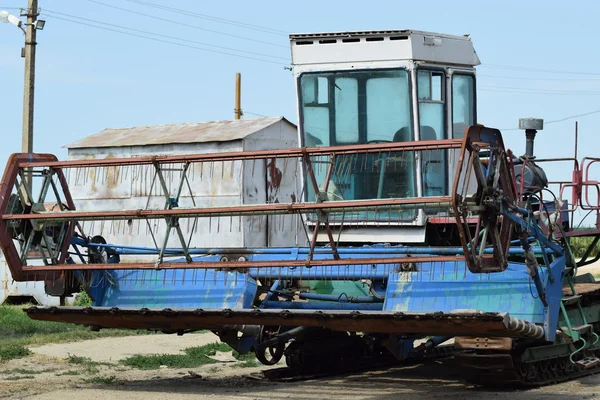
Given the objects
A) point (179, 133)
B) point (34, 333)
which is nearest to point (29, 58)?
point (179, 133)

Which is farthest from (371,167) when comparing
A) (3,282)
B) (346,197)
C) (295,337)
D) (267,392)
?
(3,282)

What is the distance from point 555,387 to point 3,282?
1561cm

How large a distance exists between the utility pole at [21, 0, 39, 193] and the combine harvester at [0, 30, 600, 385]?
13079 mm

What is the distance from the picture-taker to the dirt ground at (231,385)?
33.5 feet

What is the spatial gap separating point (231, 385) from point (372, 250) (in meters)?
2.64

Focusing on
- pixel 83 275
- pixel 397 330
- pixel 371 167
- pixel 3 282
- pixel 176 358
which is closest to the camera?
pixel 397 330

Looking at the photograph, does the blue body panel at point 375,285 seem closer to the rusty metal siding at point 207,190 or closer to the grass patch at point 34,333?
the grass patch at point 34,333

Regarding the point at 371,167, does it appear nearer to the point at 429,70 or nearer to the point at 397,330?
the point at 429,70

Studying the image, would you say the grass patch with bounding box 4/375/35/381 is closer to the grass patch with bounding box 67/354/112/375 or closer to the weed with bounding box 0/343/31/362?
the grass patch with bounding box 67/354/112/375

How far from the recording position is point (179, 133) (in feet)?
78.4

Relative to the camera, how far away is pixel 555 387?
1067 centimetres

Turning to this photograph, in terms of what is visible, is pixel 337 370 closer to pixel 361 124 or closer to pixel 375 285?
pixel 375 285

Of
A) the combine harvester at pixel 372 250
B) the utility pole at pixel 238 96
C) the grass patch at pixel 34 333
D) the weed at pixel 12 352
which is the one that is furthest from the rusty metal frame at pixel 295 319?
the utility pole at pixel 238 96

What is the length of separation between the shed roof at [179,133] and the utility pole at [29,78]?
105 centimetres
